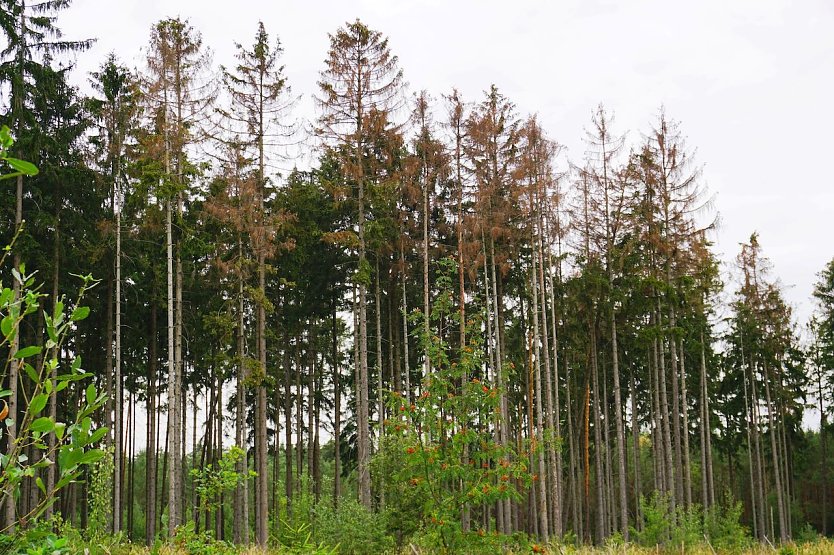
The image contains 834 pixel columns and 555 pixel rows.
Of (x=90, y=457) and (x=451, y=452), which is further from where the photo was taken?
(x=451, y=452)

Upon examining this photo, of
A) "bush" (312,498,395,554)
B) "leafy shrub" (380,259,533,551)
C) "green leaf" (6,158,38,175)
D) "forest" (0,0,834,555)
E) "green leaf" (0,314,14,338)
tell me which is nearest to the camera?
"green leaf" (6,158,38,175)

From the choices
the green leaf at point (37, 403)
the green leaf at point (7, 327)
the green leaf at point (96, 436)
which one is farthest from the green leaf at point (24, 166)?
the green leaf at point (96, 436)

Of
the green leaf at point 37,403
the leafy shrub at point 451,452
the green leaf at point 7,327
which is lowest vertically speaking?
the leafy shrub at point 451,452

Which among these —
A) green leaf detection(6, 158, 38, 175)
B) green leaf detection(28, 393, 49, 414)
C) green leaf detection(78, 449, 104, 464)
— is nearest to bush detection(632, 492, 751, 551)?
green leaf detection(78, 449, 104, 464)

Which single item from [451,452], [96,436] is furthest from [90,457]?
[451,452]

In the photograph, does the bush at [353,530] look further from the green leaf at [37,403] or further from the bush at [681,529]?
the green leaf at [37,403]

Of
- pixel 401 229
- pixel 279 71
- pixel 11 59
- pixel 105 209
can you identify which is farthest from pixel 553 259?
pixel 11 59

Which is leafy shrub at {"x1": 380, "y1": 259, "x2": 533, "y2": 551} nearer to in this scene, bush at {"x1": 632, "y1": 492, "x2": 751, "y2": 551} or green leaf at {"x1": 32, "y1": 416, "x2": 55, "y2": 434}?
green leaf at {"x1": 32, "y1": 416, "x2": 55, "y2": 434}

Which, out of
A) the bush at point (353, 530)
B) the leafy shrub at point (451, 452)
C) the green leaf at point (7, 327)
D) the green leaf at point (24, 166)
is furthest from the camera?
the bush at point (353, 530)

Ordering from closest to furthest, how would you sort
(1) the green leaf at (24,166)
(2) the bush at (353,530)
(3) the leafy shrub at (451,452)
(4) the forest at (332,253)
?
(1) the green leaf at (24,166), (3) the leafy shrub at (451,452), (2) the bush at (353,530), (4) the forest at (332,253)

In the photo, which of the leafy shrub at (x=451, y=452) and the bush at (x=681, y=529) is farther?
the bush at (x=681, y=529)

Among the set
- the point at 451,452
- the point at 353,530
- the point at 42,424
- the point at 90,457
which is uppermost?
the point at 42,424

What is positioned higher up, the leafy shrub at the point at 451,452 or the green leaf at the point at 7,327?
the green leaf at the point at 7,327

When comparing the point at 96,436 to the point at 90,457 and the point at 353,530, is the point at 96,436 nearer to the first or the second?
the point at 90,457
